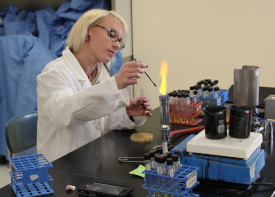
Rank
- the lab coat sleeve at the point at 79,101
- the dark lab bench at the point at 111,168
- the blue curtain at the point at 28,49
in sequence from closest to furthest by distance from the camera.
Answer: the dark lab bench at the point at 111,168, the lab coat sleeve at the point at 79,101, the blue curtain at the point at 28,49

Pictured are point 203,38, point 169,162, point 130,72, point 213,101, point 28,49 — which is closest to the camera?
point 169,162

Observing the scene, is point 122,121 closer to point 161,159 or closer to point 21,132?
point 21,132

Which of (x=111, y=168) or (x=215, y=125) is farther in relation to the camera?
(x=111, y=168)

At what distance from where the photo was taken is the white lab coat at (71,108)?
132cm

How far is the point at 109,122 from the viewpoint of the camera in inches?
67.1

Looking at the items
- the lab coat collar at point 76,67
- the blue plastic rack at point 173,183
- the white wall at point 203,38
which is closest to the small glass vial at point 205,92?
the lab coat collar at point 76,67

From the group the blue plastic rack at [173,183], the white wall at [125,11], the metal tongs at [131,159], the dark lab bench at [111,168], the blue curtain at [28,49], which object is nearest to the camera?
the blue plastic rack at [173,183]

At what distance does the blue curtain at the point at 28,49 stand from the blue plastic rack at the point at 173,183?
220 cm

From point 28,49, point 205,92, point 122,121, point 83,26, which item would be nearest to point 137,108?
point 122,121

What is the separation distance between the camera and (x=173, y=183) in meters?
0.84

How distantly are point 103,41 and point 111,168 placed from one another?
84 centimetres

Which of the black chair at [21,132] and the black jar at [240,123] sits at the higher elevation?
the black jar at [240,123]

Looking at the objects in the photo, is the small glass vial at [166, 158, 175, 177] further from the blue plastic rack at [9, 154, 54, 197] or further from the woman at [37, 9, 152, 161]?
the woman at [37, 9, 152, 161]

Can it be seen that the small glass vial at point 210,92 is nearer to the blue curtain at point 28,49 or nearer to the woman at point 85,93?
the woman at point 85,93
